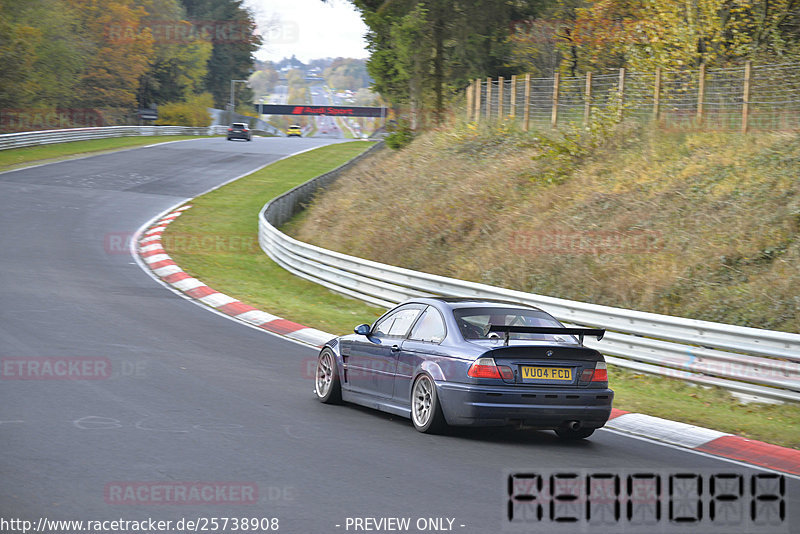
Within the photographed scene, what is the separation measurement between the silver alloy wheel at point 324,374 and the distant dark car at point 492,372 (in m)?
0.96

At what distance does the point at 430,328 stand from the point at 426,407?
86 centimetres

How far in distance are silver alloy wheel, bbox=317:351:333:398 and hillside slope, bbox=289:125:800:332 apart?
6.64 meters

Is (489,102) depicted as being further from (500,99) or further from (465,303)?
(465,303)

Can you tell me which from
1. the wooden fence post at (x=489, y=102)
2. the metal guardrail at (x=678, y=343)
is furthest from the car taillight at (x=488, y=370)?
the wooden fence post at (x=489, y=102)

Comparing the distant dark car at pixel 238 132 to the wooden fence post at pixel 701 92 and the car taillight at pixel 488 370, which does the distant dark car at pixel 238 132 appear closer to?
the wooden fence post at pixel 701 92

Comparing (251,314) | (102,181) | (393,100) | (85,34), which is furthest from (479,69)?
(85,34)

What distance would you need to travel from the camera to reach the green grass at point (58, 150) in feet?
140

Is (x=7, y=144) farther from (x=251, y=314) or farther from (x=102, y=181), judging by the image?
(x=251, y=314)

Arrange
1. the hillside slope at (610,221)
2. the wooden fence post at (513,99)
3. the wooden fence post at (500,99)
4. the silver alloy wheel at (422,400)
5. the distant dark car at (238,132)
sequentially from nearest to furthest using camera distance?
the silver alloy wheel at (422,400) → the hillside slope at (610,221) → the wooden fence post at (513,99) → the wooden fence post at (500,99) → the distant dark car at (238,132)

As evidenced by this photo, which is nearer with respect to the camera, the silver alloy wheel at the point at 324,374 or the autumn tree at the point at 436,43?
the silver alloy wheel at the point at 324,374

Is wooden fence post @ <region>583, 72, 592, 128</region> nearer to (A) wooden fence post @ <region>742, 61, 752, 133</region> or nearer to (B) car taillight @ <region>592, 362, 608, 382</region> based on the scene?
(A) wooden fence post @ <region>742, 61, 752, 133</region>

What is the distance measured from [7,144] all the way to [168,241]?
2514cm

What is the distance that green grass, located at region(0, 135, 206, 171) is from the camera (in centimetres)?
4266

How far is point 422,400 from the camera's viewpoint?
29.1 ft
